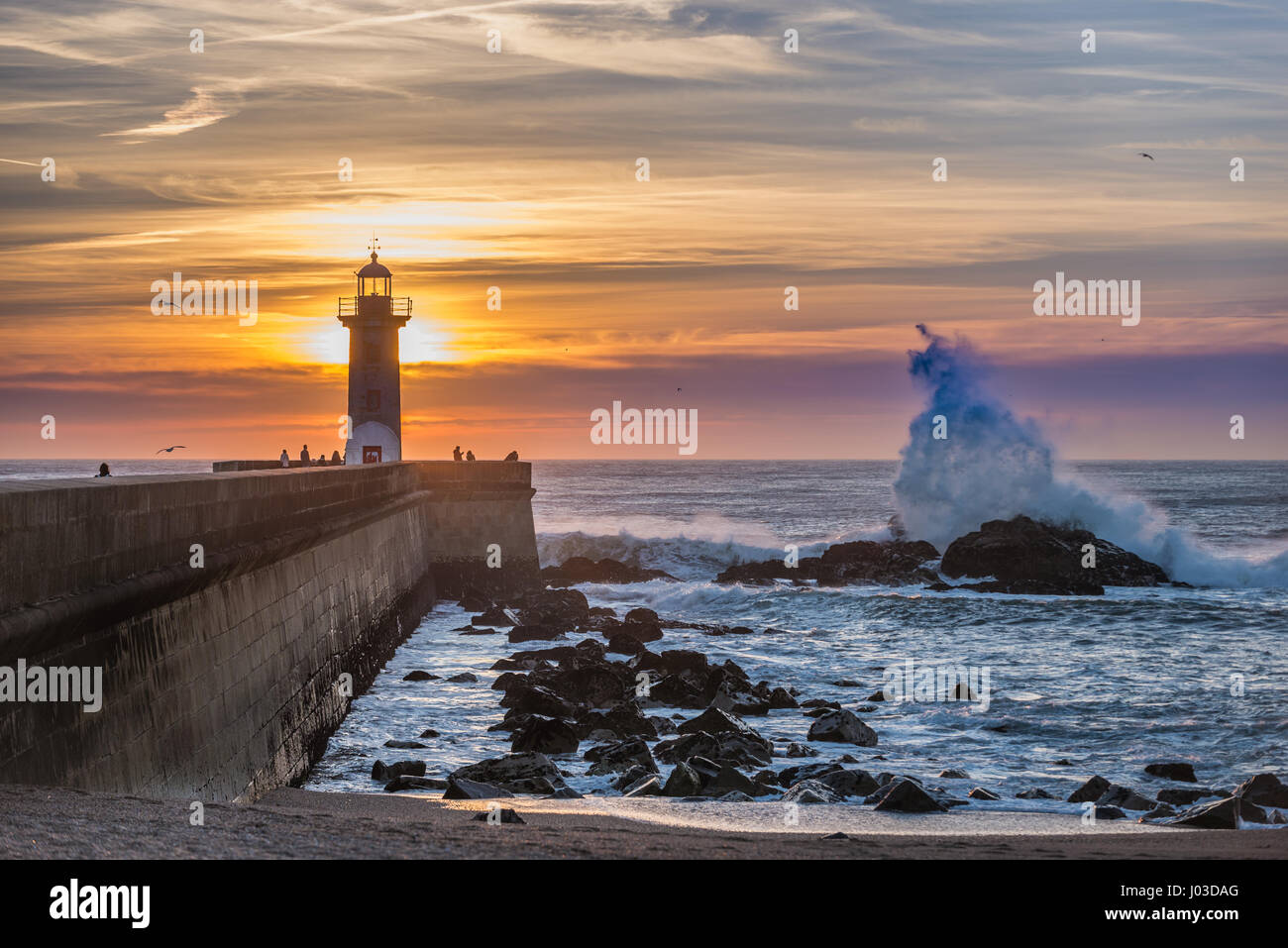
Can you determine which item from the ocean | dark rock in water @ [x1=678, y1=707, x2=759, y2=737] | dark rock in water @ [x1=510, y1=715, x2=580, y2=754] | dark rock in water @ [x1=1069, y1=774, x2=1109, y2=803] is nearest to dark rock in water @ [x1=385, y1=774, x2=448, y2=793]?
the ocean

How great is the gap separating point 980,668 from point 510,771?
9.22 metres

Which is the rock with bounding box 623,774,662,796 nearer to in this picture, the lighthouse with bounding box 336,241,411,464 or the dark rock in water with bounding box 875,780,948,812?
the dark rock in water with bounding box 875,780,948,812

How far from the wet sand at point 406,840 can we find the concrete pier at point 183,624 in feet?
1.81

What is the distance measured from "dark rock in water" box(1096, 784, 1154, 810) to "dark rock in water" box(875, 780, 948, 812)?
4.20ft

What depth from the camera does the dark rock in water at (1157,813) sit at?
872 centimetres

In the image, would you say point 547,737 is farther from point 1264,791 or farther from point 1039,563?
point 1039,563

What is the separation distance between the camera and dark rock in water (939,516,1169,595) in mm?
26125

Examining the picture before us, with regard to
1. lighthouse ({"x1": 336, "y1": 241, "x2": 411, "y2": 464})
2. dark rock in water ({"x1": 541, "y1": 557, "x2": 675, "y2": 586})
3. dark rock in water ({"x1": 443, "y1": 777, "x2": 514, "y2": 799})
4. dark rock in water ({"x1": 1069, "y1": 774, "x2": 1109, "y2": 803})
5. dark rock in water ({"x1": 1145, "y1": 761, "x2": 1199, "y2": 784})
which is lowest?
dark rock in water ({"x1": 541, "y1": 557, "x2": 675, "y2": 586})

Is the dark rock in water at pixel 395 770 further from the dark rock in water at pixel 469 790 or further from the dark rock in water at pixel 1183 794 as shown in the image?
the dark rock in water at pixel 1183 794

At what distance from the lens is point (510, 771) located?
9.73 metres

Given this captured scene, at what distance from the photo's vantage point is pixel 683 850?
5227 mm

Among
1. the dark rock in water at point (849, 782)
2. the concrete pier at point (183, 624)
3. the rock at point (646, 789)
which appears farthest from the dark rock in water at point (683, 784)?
the concrete pier at point (183, 624)
